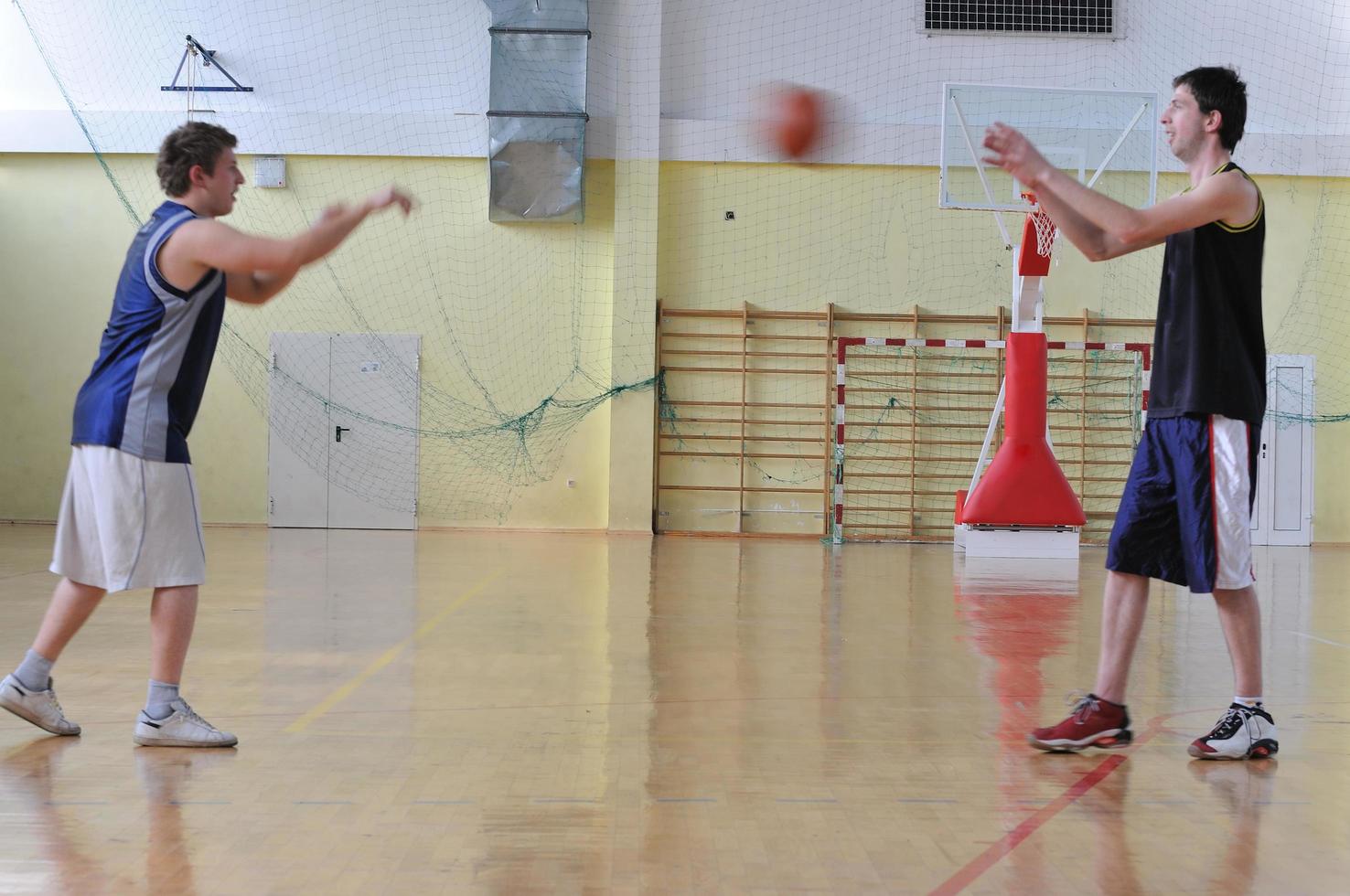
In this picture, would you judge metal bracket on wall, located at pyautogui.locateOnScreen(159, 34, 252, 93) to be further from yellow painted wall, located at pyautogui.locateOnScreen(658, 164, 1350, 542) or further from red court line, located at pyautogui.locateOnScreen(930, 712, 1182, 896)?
red court line, located at pyautogui.locateOnScreen(930, 712, 1182, 896)

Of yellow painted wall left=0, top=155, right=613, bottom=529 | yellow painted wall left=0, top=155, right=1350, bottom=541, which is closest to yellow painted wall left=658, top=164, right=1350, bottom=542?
yellow painted wall left=0, top=155, right=1350, bottom=541

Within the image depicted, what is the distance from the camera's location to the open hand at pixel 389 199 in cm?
297

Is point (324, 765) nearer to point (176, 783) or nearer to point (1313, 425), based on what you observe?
point (176, 783)

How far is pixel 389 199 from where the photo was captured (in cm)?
304

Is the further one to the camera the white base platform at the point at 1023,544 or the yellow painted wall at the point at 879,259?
the yellow painted wall at the point at 879,259

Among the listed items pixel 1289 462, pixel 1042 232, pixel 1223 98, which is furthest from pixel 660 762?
pixel 1289 462

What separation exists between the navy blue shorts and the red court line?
1.73 ft

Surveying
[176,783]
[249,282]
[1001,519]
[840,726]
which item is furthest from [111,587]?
[1001,519]

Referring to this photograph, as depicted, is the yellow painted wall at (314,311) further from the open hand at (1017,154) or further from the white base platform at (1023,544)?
the open hand at (1017,154)

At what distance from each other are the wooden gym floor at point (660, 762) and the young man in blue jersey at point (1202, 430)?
15cm

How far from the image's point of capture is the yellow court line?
3506 mm

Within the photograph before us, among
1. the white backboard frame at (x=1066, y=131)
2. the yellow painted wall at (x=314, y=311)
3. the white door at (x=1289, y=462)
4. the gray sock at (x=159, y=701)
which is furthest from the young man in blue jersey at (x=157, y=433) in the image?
the white door at (x=1289, y=462)

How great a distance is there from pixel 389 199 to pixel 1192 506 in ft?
7.46

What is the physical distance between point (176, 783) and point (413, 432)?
10.5m
